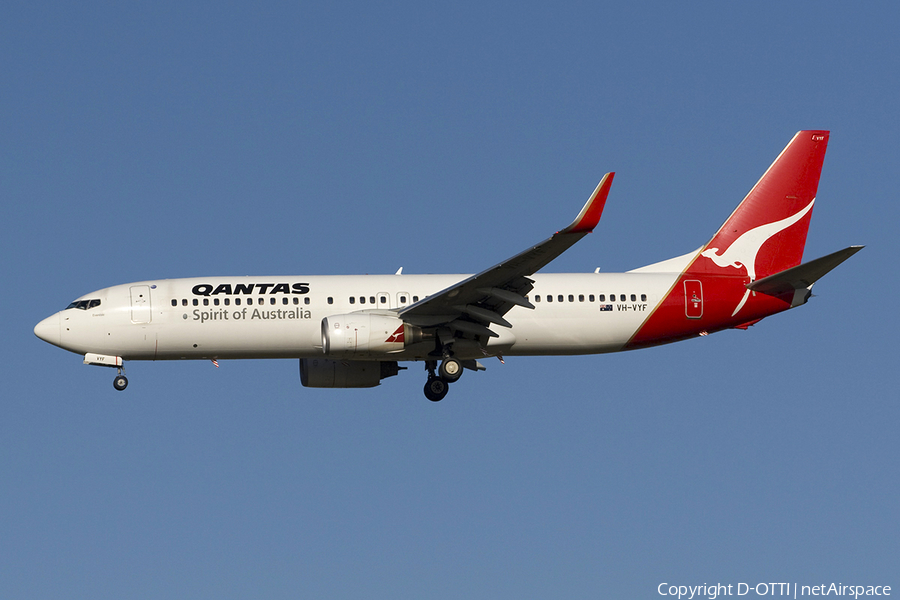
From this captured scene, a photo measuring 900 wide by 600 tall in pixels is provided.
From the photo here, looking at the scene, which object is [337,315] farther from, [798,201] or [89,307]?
[798,201]

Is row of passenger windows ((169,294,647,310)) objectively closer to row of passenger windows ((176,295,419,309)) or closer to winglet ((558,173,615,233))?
row of passenger windows ((176,295,419,309))

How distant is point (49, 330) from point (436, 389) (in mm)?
11941

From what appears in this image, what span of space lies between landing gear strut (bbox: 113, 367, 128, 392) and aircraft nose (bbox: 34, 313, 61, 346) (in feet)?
6.73

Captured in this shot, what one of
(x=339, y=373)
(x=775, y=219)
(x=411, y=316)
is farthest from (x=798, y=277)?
(x=339, y=373)

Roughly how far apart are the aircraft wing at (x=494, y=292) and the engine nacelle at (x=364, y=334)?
0.47m

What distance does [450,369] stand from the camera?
33.1 metres

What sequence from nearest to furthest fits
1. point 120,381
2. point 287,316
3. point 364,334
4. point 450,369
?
→ point 364,334, point 450,369, point 287,316, point 120,381

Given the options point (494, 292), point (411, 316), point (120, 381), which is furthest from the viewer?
point (120, 381)

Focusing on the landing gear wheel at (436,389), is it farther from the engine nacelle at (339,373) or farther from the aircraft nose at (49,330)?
the aircraft nose at (49,330)

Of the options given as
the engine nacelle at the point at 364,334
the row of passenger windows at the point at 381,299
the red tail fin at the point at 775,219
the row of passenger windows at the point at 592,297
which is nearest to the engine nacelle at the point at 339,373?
the row of passenger windows at the point at 381,299

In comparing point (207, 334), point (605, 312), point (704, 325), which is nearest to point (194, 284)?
point (207, 334)

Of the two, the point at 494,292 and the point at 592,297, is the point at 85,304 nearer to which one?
the point at 494,292

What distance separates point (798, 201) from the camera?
37500 mm

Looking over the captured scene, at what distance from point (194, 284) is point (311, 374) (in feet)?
15.4
